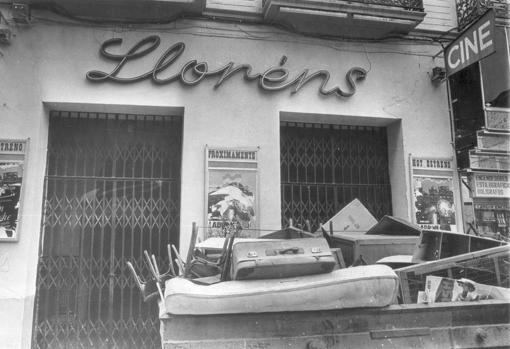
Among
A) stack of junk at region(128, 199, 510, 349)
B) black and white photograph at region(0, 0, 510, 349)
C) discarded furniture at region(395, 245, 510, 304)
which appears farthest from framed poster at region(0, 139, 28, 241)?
discarded furniture at region(395, 245, 510, 304)

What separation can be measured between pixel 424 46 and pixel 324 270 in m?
5.93

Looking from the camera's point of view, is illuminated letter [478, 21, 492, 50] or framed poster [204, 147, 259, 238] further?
framed poster [204, 147, 259, 238]

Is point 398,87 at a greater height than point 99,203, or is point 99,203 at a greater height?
point 398,87

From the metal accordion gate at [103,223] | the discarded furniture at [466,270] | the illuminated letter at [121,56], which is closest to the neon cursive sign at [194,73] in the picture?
the illuminated letter at [121,56]

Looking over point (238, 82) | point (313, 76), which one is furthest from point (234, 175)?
point (313, 76)

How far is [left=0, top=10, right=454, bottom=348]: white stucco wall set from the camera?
608 centimetres

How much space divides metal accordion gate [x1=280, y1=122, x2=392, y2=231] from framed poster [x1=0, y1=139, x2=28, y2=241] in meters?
3.85

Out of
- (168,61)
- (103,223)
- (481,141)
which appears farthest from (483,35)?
(103,223)

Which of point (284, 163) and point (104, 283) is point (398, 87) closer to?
point (284, 163)

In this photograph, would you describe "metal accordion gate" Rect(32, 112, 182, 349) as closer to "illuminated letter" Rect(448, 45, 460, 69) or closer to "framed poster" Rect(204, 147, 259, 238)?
"framed poster" Rect(204, 147, 259, 238)

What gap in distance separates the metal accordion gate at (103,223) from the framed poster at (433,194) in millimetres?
3847

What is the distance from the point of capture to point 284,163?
7090 mm

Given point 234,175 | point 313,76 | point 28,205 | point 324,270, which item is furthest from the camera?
point 313,76

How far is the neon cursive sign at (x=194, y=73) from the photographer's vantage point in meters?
6.39
